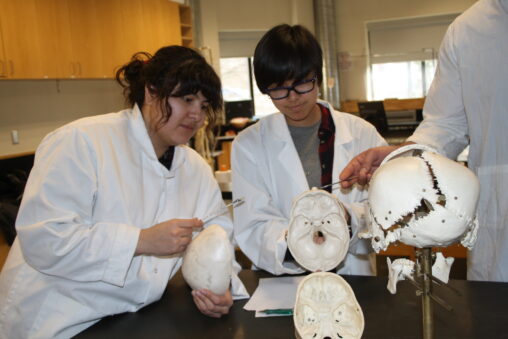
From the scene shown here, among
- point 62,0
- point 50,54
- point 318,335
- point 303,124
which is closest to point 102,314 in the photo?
point 318,335

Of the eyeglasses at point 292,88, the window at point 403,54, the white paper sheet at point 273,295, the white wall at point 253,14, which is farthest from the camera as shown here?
the window at point 403,54

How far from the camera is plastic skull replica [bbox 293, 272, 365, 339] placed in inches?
42.5

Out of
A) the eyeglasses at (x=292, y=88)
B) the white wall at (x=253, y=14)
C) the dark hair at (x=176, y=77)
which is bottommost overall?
the eyeglasses at (x=292, y=88)

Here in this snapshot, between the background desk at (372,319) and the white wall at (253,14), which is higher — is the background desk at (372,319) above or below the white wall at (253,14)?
below

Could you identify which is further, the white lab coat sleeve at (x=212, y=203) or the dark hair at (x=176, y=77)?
the white lab coat sleeve at (x=212, y=203)

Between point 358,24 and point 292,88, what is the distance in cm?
789

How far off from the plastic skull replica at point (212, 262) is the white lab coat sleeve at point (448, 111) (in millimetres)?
794

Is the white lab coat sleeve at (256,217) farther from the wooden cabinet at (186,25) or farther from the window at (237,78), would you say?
the window at (237,78)

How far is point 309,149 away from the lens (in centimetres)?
205

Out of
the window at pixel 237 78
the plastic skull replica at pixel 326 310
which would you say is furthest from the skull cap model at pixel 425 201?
the window at pixel 237 78

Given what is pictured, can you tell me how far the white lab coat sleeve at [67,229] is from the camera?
1.37 meters

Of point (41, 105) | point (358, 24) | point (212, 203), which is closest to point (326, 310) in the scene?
point (212, 203)

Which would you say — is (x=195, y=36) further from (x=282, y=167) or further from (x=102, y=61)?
(x=282, y=167)

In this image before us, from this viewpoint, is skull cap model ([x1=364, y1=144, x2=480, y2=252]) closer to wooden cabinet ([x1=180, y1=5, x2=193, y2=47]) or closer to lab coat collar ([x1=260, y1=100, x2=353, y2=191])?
lab coat collar ([x1=260, y1=100, x2=353, y2=191])
